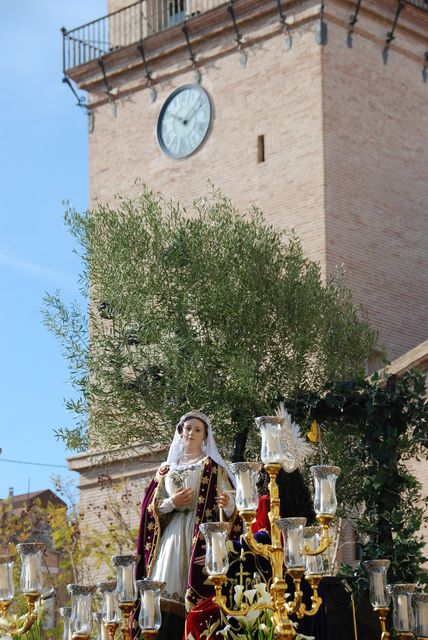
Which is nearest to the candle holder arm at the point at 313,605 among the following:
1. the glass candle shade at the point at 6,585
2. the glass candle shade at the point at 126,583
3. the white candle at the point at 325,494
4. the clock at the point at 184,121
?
the white candle at the point at 325,494

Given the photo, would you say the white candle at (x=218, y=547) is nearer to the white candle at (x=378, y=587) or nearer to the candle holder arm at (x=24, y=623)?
the candle holder arm at (x=24, y=623)

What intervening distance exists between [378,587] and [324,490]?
972 millimetres

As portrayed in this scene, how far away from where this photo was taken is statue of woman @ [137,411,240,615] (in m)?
10.6

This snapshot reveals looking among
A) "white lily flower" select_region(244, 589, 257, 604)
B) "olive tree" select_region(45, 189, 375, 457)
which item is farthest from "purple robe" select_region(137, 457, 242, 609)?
"olive tree" select_region(45, 189, 375, 457)

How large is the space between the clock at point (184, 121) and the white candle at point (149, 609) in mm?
19009

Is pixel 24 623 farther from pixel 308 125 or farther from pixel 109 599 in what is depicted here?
pixel 308 125

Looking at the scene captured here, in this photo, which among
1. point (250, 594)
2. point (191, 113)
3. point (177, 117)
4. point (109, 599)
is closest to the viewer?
point (250, 594)

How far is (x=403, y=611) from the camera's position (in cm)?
911

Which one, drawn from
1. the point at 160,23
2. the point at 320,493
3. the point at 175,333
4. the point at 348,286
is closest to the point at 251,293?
the point at 175,333

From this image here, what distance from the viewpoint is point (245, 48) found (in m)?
26.5

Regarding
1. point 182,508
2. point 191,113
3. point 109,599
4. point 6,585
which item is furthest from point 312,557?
point 191,113

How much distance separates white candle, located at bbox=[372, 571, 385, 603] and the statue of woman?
143 centimetres

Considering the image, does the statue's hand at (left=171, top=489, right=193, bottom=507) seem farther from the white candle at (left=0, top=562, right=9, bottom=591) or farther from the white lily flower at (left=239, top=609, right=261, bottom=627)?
the white lily flower at (left=239, top=609, right=261, bottom=627)

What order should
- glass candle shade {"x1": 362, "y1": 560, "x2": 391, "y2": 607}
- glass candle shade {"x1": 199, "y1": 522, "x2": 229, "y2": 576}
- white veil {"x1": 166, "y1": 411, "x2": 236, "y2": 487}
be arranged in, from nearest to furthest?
glass candle shade {"x1": 199, "y1": 522, "x2": 229, "y2": 576}
glass candle shade {"x1": 362, "y1": 560, "x2": 391, "y2": 607}
white veil {"x1": 166, "y1": 411, "x2": 236, "y2": 487}
